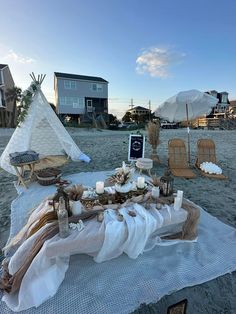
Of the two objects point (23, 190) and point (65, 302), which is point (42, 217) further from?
point (23, 190)

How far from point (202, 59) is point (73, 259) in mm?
14468

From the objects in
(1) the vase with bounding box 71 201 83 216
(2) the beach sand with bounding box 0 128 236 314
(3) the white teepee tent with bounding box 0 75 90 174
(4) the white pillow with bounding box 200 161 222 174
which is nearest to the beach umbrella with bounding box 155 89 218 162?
(2) the beach sand with bounding box 0 128 236 314

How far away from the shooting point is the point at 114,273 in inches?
89.7

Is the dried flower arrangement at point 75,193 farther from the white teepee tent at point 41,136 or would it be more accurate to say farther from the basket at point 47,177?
the white teepee tent at point 41,136

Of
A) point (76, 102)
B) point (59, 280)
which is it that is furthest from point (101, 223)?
point (76, 102)

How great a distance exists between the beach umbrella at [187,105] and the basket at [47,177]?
14.8 feet

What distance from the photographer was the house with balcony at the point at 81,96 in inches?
1021

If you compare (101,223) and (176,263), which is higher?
(101,223)

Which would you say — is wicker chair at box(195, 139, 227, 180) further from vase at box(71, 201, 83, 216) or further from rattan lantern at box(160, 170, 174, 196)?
vase at box(71, 201, 83, 216)

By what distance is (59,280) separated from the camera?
2.11 meters

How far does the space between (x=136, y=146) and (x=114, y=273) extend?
518 centimetres

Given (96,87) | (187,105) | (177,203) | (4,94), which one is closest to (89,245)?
(177,203)

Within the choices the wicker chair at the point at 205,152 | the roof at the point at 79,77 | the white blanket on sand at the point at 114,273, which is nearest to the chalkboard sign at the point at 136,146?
the wicker chair at the point at 205,152

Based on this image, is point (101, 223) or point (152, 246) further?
point (152, 246)
